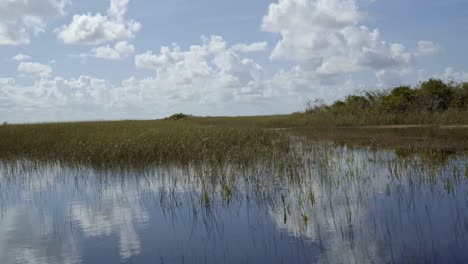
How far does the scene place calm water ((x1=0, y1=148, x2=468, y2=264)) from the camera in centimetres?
506

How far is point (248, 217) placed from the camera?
6.56 m

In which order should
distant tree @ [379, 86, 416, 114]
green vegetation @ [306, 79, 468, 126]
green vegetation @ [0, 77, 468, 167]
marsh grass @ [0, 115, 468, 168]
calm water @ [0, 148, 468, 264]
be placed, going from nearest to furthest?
calm water @ [0, 148, 468, 264] < marsh grass @ [0, 115, 468, 168] < green vegetation @ [0, 77, 468, 167] < green vegetation @ [306, 79, 468, 126] < distant tree @ [379, 86, 416, 114]

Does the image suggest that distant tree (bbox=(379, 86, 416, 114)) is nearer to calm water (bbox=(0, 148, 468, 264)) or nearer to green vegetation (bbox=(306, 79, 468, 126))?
green vegetation (bbox=(306, 79, 468, 126))

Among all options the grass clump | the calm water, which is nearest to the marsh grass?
the grass clump

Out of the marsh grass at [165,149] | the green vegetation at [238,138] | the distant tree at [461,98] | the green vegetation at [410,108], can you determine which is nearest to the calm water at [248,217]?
the marsh grass at [165,149]

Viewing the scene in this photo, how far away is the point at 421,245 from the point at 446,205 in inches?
78.9

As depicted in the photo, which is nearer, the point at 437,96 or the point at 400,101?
the point at 437,96

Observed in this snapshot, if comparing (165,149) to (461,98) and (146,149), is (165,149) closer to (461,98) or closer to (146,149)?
(146,149)

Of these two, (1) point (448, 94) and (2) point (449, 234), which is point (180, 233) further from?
(1) point (448, 94)

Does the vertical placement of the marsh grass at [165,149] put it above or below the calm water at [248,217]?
above

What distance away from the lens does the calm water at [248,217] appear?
5.06 metres

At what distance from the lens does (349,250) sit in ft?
16.1

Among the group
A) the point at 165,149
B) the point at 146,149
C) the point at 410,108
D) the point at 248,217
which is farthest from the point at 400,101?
the point at 248,217

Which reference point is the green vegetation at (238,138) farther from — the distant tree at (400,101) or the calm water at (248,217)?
the calm water at (248,217)
